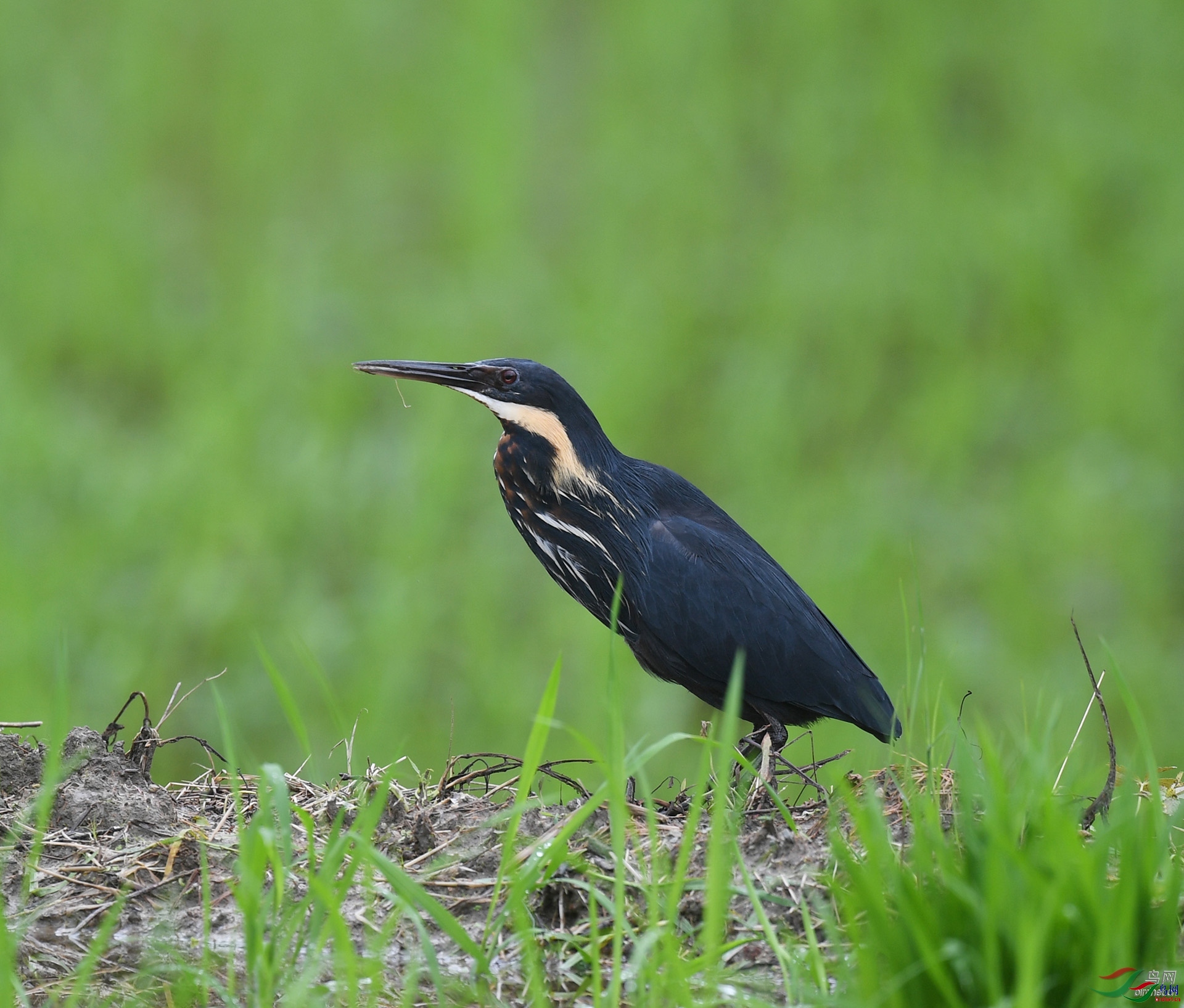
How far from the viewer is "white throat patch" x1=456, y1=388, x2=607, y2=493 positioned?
11.5 ft

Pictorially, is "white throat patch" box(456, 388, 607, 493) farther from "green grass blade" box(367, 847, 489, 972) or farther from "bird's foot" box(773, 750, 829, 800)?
"green grass blade" box(367, 847, 489, 972)

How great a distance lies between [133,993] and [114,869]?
0.34 m

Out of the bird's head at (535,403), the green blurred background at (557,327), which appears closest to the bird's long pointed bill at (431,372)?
the bird's head at (535,403)

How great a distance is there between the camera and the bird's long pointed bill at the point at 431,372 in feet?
11.3

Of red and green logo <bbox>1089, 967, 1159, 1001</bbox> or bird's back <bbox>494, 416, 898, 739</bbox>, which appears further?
bird's back <bbox>494, 416, 898, 739</bbox>

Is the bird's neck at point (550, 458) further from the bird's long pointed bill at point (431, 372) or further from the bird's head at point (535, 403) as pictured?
the bird's long pointed bill at point (431, 372)

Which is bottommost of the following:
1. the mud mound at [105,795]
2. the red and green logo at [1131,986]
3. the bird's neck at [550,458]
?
the red and green logo at [1131,986]

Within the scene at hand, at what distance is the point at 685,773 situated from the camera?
6.90 m

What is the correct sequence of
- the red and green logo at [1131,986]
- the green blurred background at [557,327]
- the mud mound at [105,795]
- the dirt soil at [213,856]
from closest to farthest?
the red and green logo at [1131,986], the dirt soil at [213,856], the mud mound at [105,795], the green blurred background at [557,327]

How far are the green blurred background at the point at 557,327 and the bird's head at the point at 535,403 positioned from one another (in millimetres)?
3026

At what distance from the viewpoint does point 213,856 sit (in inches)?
97.7

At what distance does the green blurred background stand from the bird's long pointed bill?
3261 millimetres
